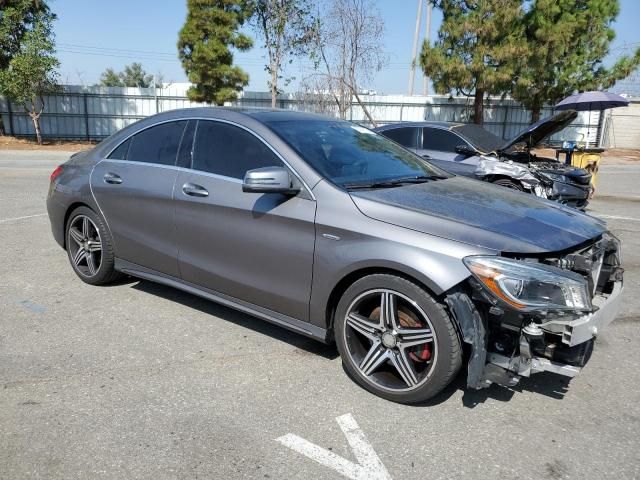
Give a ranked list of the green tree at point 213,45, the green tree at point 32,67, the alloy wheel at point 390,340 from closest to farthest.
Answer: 1. the alloy wheel at point 390,340
2. the green tree at point 32,67
3. the green tree at point 213,45

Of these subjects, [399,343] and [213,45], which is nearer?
[399,343]

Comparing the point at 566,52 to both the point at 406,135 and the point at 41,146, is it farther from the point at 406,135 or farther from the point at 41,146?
the point at 41,146

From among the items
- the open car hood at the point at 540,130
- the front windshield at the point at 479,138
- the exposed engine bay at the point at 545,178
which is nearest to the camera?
the exposed engine bay at the point at 545,178

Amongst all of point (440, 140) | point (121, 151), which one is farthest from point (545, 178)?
point (121, 151)

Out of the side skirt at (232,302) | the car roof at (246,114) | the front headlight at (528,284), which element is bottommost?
the side skirt at (232,302)

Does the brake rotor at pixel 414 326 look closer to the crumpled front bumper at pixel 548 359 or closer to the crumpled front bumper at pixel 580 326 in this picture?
the crumpled front bumper at pixel 548 359

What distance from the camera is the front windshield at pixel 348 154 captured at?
3642 mm

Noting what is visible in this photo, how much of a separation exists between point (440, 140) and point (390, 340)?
724 cm

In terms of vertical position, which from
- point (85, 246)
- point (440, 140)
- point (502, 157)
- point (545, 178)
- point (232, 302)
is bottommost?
point (232, 302)

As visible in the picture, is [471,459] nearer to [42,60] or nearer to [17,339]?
[17,339]

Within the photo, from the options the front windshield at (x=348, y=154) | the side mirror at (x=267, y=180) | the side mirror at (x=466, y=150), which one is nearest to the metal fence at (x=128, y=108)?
the side mirror at (x=466, y=150)

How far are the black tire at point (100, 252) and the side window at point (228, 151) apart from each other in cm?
129

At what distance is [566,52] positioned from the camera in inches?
958

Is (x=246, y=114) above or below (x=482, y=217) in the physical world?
above
